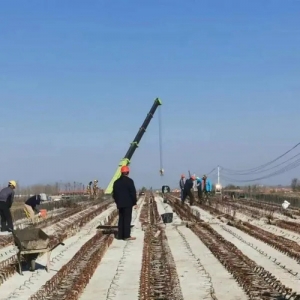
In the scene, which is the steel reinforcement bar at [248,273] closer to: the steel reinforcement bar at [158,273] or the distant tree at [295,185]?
the steel reinforcement bar at [158,273]

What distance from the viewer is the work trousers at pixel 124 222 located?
12.9 metres

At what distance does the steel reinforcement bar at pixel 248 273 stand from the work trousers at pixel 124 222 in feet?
5.24

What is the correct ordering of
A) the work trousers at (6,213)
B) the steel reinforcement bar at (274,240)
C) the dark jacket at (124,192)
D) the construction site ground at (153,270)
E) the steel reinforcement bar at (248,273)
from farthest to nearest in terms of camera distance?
the work trousers at (6,213) → the dark jacket at (124,192) → the steel reinforcement bar at (274,240) → the construction site ground at (153,270) → the steel reinforcement bar at (248,273)

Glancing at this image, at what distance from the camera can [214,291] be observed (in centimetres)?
730

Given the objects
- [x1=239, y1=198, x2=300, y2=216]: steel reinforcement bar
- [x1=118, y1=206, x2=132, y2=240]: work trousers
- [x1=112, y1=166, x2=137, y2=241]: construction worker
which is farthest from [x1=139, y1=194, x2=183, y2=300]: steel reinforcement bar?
[x1=239, y1=198, x2=300, y2=216]: steel reinforcement bar

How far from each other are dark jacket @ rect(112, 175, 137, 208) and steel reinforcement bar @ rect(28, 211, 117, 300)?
98 cm

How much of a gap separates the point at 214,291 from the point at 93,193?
35720 mm

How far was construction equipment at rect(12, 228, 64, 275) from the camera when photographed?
870 centimetres

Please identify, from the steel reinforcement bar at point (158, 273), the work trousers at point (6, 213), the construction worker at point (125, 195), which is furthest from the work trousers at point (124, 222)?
the work trousers at point (6, 213)

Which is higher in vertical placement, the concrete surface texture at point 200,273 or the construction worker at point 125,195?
the construction worker at point 125,195

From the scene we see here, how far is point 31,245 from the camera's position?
8.72 metres

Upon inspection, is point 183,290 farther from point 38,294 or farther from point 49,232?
point 49,232

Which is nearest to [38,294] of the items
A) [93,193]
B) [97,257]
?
[97,257]

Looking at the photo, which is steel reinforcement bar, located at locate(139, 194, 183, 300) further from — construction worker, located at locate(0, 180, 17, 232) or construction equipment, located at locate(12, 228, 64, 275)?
construction worker, located at locate(0, 180, 17, 232)
